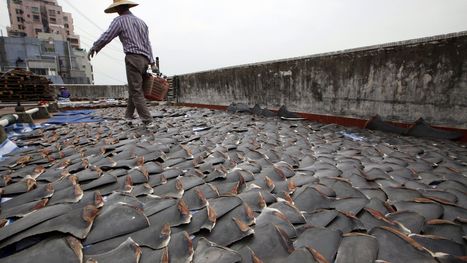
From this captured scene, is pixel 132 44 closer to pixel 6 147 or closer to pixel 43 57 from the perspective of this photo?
pixel 6 147

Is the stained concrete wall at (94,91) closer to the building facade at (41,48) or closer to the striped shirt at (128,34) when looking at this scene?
the striped shirt at (128,34)

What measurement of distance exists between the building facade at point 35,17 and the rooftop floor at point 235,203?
193 ft

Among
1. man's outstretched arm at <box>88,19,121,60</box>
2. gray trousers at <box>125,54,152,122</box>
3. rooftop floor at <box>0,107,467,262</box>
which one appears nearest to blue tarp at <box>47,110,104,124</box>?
gray trousers at <box>125,54,152,122</box>

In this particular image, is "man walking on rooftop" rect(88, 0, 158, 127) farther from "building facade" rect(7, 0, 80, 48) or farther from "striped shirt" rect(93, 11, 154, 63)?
"building facade" rect(7, 0, 80, 48)

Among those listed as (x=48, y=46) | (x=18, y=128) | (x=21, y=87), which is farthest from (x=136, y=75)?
(x=48, y=46)

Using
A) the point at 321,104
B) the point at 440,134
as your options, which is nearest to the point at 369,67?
the point at 321,104

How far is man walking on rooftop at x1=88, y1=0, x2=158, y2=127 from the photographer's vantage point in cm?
391

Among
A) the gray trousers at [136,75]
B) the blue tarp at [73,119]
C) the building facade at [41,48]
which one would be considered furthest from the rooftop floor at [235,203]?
the building facade at [41,48]

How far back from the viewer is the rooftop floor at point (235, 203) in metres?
1.04

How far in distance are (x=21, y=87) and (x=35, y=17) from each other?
2292 inches

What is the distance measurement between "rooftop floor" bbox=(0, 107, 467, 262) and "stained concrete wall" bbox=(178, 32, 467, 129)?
67cm

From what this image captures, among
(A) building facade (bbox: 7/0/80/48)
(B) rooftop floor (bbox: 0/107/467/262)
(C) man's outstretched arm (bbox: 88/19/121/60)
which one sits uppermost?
(A) building facade (bbox: 7/0/80/48)

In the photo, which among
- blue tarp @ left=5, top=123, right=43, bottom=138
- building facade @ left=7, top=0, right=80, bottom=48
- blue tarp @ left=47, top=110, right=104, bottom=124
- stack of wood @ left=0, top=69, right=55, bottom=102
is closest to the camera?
blue tarp @ left=5, top=123, right=43, bottom=138

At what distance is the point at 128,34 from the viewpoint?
3.95 metres
